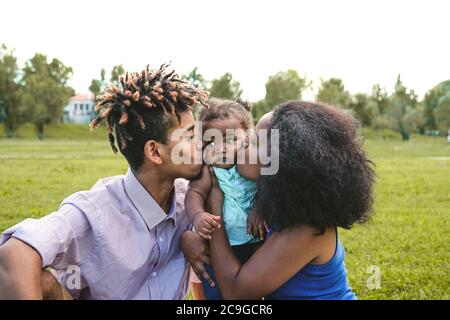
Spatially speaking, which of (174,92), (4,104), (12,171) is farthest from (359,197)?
(4,104)

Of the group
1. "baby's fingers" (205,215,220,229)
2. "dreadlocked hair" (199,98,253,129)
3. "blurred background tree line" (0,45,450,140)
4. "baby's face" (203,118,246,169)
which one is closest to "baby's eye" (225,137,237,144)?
"baby's face" (203,118,246,169)

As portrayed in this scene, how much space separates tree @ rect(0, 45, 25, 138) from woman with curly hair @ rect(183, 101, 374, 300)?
5875cm

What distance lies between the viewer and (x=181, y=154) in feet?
9.70

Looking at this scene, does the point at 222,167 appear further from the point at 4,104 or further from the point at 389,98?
the point at 389,98

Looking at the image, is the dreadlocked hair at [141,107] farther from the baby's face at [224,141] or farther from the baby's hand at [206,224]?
the baby's hand at [206,224]

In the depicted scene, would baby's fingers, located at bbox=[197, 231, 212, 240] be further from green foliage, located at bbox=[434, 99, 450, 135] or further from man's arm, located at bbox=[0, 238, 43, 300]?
green foliage, located at bbox=[434, 99, 450, 135]

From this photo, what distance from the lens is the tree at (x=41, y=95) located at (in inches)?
2287

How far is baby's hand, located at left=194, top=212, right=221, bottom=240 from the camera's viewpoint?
8.59 feet

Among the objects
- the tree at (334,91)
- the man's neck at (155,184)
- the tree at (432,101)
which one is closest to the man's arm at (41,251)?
the man's neck at (155,184)

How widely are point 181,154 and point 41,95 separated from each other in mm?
60546

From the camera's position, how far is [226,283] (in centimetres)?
A: 262

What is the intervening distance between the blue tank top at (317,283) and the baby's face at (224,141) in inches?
26.4
